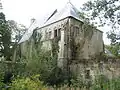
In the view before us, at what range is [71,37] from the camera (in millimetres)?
34625

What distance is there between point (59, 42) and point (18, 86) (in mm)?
24768

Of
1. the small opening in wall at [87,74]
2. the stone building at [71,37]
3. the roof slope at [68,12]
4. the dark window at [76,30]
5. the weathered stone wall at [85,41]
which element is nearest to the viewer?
the small opening in wall at [87,74]

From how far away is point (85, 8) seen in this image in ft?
65.3

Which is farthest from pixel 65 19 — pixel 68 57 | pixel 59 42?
pixel 68 57

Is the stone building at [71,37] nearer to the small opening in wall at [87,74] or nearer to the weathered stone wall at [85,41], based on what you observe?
the weathered stone wall at [85,41]

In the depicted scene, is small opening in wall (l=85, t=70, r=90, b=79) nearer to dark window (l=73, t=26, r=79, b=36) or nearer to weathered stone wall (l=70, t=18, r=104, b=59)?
weathered stone wall (l=70, t=18, r=104, b=59)

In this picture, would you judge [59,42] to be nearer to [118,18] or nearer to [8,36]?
[8,36]

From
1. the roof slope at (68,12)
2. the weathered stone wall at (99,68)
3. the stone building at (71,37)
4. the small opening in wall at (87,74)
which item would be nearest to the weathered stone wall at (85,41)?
the stone building at (71,37)

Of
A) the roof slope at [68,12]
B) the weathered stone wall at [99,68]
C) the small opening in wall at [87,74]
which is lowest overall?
the small opening in wall at [87,74]

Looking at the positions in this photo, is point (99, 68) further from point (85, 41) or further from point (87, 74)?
point (85, 41)

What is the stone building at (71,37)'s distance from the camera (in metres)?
34.1

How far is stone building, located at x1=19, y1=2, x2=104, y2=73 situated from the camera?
34.1 meters

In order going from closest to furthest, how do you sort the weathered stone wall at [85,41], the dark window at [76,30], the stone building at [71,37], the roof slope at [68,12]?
the stone building at [71,37]
the weathered stone wall at [85,41]
the dark window at [76,30]
the roof slope at [68,12]

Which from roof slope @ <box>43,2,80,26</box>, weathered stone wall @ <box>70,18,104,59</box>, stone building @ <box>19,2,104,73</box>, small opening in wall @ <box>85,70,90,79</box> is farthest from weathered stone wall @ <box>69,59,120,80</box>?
roof slope @ <box>43,2,80,26</box>
